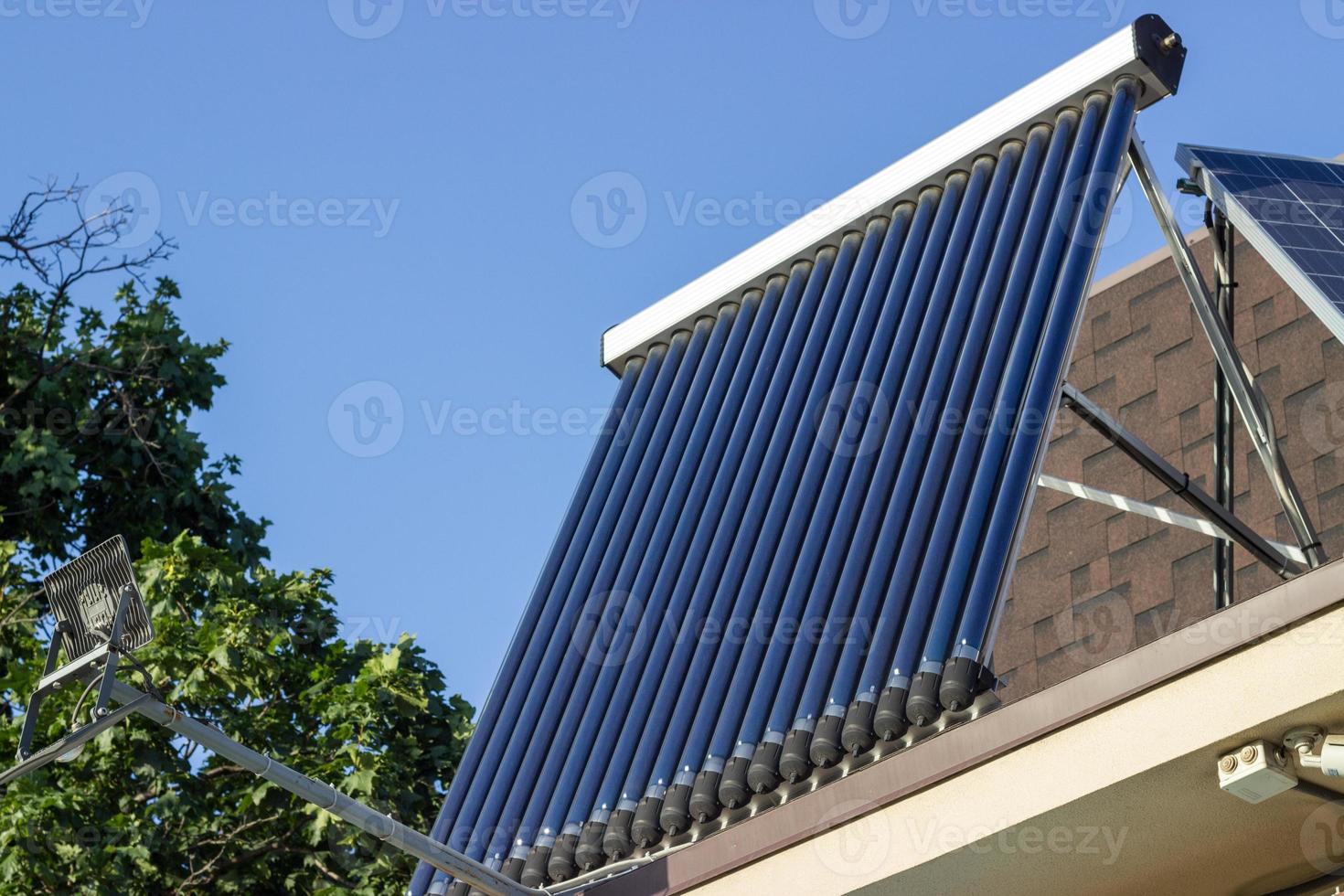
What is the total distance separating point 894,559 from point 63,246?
1192 cm

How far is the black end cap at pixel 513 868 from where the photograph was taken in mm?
6762

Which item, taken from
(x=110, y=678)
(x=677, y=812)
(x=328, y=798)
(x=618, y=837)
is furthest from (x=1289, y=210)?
(x=110, y=678)

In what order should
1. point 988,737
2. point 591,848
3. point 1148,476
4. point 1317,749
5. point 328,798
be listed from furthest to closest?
point 1148,476, point 591,848, point 328,798, point 988,737, point 1317,749

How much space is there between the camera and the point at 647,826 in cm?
642

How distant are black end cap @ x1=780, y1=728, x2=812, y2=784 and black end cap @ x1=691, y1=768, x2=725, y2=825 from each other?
0.66 feet

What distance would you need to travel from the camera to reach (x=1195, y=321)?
10.9 metres

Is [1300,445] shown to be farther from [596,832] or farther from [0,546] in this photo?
[0,546]

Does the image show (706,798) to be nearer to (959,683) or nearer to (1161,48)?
(959,683)

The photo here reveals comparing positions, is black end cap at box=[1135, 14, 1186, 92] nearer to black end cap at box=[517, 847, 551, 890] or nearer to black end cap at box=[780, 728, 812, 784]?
black end cap at box=[780, 728, 812, 784]

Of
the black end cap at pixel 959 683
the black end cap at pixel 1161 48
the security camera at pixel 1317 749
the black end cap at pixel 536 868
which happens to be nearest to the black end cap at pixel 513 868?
the black end cap at pixel 536 868

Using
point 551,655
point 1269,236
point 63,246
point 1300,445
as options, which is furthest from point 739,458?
point 63,246

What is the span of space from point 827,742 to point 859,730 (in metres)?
0.15

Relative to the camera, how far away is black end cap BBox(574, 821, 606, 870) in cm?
654

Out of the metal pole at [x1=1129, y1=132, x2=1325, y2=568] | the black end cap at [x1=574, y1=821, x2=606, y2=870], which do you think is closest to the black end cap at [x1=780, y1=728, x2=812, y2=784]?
the black end cap at [x1=574, y1=821, x2=606, y2=870]
